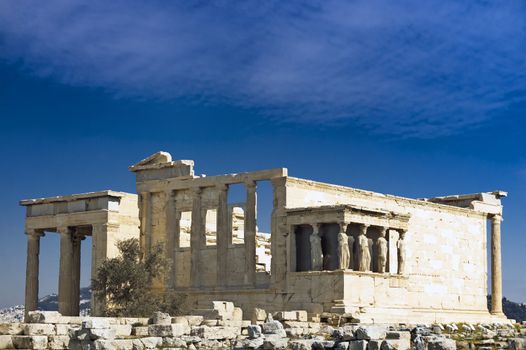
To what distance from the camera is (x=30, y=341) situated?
816 inches

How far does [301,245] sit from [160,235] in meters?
6.21

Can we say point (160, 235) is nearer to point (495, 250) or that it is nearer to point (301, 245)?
point (301, 245)

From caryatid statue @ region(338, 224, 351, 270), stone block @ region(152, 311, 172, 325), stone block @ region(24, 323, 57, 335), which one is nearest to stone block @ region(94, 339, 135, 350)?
stone block @ region(24, 323, 57, 335)

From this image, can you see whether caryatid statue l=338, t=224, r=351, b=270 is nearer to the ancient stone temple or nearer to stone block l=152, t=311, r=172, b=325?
the ancient stone temple

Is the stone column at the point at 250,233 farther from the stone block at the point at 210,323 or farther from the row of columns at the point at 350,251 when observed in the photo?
the stone block at the point at 210,323

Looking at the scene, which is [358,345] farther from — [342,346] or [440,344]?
[440,344]

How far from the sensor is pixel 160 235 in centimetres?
3650

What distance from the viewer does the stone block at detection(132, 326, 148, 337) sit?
2225 centimetres

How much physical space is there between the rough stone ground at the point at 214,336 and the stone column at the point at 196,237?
8.74 meters

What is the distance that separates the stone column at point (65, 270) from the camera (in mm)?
37188

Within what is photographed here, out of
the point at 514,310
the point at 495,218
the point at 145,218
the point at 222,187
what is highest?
the point at 222,187

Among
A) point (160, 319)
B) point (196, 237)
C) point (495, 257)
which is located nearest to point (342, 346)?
point (160, 319)

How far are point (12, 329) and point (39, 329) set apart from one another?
55 centimetres

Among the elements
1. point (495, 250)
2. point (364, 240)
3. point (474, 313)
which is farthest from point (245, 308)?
point (495, 250)
